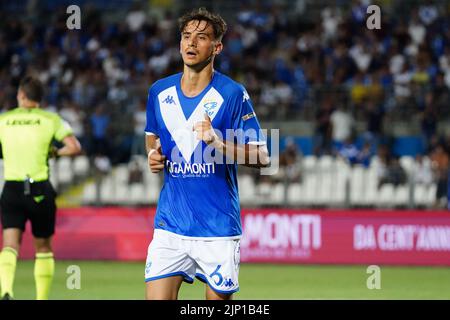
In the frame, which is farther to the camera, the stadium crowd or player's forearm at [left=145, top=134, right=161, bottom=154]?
the stadium crowd

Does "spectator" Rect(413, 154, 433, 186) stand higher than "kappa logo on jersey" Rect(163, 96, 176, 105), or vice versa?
A: "kappa logo on jersey" Rect(163, 96, 176, 105)

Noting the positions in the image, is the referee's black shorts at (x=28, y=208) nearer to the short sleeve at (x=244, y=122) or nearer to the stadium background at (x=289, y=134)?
the stadium background at (x=289, y=134)

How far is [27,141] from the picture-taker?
1002cm

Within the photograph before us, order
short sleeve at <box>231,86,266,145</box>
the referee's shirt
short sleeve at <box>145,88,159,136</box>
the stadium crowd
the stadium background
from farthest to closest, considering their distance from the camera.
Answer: the stadium crowd < the stadium background < the referee's shirt < short sleeve at <box>145,88,159,136</box> < short sleeve at <box>231,86,266,145</box>

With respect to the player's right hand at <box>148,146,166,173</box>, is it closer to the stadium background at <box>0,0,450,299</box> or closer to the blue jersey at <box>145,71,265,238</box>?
the blue jersey at <box>145,71,265,238</box>

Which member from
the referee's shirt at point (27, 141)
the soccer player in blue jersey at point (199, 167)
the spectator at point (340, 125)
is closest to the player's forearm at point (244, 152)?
the soccer player in blue jersey at point (199, 167)

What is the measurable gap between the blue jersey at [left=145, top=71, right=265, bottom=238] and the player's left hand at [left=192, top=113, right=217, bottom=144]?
0.33m

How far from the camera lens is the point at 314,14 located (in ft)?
74.8

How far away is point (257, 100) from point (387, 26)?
3799 mm

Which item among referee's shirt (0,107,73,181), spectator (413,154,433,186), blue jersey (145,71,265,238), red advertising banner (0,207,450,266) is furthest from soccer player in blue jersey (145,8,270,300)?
spectator (413,154,433,186)

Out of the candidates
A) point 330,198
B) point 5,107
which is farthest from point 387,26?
point 5,107

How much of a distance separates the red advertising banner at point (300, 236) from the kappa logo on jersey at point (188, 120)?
9.62m

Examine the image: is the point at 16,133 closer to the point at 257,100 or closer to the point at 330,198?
the point at 330,198

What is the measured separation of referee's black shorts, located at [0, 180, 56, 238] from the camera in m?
→ 10.1
